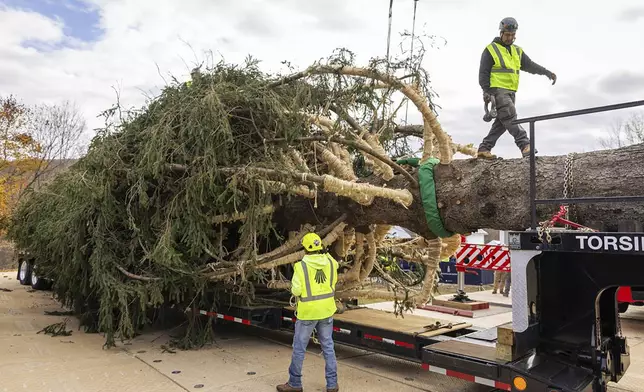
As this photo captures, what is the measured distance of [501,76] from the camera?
5496 millimetres

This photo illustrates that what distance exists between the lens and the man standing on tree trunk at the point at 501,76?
17.8ft

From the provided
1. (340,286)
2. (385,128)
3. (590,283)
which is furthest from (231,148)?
(590,283)

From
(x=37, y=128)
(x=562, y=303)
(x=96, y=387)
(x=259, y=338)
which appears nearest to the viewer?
(x=562, y=303)

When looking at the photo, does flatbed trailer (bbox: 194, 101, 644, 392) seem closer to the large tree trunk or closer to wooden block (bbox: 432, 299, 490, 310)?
the large tree trunk

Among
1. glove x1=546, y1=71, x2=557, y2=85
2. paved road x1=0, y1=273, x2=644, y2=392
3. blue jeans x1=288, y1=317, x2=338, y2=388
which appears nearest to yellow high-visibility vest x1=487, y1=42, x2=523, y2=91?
glove x1=546, y1=71, x2=557, y2=85

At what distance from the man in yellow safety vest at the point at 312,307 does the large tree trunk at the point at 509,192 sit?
87cm

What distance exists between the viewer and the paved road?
17.4ft

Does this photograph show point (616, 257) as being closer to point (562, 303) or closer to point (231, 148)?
point (562, 303)

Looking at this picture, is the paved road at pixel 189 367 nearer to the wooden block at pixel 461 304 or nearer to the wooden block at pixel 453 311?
the wooden block at pixel 453 311

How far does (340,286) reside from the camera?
6570mm

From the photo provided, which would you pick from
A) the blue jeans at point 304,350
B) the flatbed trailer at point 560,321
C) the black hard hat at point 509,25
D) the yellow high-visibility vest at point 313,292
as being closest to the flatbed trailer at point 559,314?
the flatbed trailer at point 560,321

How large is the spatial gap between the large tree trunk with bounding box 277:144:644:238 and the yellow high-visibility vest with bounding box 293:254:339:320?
3.11 ft

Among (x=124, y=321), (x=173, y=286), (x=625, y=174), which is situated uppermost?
(x=625, y=174)

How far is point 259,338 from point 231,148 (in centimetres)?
314
